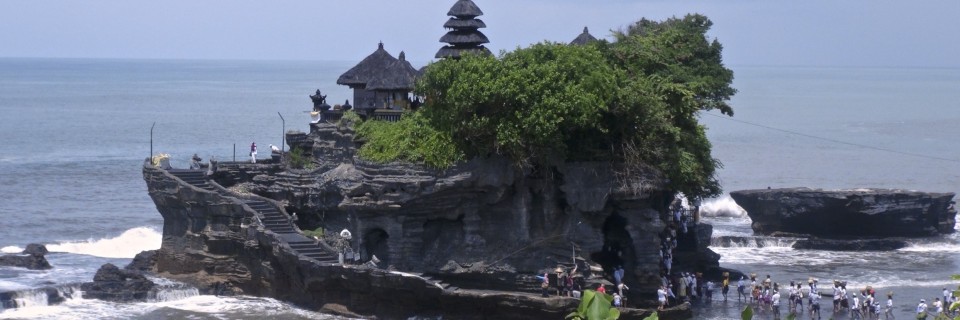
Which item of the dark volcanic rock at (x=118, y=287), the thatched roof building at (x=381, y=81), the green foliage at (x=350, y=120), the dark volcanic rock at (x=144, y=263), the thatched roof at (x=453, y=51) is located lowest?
the dark volcanic rock at (x=118, y=287)

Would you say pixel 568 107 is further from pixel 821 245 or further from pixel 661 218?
pixel 821 245

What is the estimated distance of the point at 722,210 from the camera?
66375 millimetres

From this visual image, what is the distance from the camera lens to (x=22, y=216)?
6391cm

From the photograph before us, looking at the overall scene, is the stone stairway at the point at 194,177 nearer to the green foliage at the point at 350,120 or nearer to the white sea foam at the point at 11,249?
the green foliage at the point at 350,120

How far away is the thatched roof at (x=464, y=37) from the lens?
4459 cm

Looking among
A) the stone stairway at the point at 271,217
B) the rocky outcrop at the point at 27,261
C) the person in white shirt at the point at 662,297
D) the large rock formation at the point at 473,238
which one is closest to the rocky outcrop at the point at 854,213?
Result: the large rock formation at the point at 473,238

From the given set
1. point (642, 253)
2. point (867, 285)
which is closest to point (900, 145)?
point (867, 285)

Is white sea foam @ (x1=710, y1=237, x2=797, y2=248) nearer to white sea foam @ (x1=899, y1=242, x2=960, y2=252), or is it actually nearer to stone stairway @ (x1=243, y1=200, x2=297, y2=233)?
white sea foam @ (x1=899, y1=242, x2=960, y2=252)

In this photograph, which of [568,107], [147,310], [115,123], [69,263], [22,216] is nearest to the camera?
[568,107]

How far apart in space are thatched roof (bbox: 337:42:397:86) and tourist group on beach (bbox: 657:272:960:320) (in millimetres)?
11248

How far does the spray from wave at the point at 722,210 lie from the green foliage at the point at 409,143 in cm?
2609

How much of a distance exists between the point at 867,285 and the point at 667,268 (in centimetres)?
700

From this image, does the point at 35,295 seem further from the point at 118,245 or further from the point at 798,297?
the point at 798,297

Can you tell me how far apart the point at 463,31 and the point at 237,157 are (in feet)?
144
